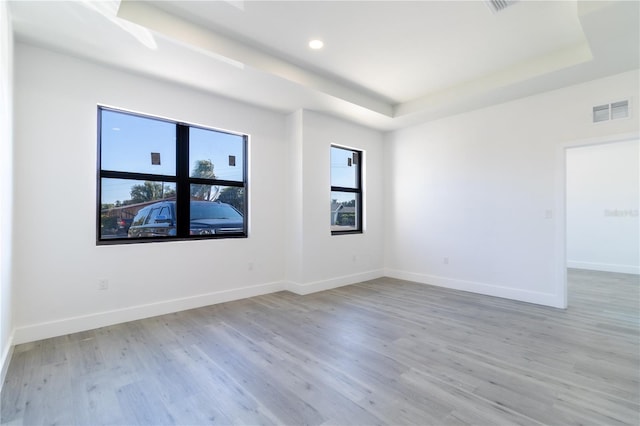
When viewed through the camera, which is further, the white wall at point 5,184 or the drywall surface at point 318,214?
the drywall surface at point 318,214

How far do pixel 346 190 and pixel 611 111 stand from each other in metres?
3.71

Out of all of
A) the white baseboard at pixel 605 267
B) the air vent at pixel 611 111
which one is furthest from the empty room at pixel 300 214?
the white baseboard at pixel 605 267

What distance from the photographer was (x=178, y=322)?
11.0ft

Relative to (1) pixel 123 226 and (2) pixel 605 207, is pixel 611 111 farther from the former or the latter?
(1) pixel 123 226

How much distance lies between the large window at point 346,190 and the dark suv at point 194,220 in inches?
69.2

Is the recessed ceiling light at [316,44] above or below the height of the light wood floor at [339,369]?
above

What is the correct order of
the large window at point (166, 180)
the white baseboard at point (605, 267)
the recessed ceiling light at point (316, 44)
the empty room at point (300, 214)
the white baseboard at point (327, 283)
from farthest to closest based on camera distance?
the white baseboard at point (605, 267) → the white baseboard at point (327, 283) → the large window at point (166, 180) → the recessed ceiling light at point (316, 44) → the empty room at point (300, 214)

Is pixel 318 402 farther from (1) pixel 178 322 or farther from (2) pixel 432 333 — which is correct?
(1) pixel 178 322

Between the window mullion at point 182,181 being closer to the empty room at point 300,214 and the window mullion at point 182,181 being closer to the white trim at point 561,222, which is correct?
the empty room at point 300,214

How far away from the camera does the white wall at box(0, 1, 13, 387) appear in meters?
2.17

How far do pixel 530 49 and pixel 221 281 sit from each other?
15.6 ft

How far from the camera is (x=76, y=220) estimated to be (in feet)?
10.1

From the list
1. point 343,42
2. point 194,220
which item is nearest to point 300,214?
point 194,220

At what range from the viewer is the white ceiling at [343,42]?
258 cm
